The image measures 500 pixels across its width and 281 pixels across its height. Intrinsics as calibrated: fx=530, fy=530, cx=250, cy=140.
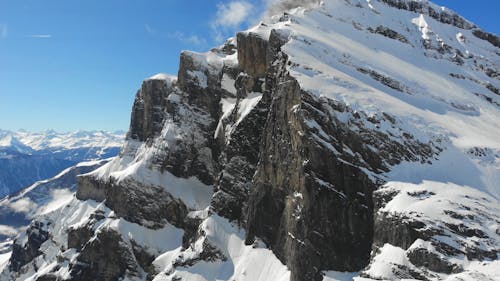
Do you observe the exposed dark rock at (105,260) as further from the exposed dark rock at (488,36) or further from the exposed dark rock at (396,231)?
the exposed dark rock at (488,36)

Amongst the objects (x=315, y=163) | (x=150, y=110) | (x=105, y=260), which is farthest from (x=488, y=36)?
(x=105, y=260)

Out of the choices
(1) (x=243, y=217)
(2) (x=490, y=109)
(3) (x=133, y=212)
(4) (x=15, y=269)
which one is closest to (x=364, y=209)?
(1) (x=243, y=217)

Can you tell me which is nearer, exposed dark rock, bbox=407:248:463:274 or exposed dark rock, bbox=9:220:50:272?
exposed dark rock, bbox=407:248:463:274

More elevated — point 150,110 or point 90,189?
point 150,110

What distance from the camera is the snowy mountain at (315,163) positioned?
5978cm

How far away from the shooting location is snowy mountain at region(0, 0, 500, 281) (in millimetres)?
59781

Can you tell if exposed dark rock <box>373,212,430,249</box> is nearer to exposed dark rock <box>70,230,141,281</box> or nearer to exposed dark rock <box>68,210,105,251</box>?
exposed dark rock <box>70,230,141,281</box>

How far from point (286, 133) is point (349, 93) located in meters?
10.9

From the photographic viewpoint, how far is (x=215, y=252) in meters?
91.8

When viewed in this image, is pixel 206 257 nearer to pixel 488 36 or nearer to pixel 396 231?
pixel 396 231

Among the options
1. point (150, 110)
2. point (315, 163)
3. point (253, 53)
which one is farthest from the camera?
point (150, 110)

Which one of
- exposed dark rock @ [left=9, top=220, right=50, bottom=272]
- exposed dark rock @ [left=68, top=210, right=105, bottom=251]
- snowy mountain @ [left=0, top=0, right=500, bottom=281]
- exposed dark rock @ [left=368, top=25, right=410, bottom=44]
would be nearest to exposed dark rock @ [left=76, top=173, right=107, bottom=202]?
snowy mountain @ [left=0, top=0, right=500, bottom=281]

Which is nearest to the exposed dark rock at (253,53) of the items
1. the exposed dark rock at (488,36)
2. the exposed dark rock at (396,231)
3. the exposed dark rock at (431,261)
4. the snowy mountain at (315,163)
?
the snowy mountain at (315,163)

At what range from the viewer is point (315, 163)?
70062 millimetres
